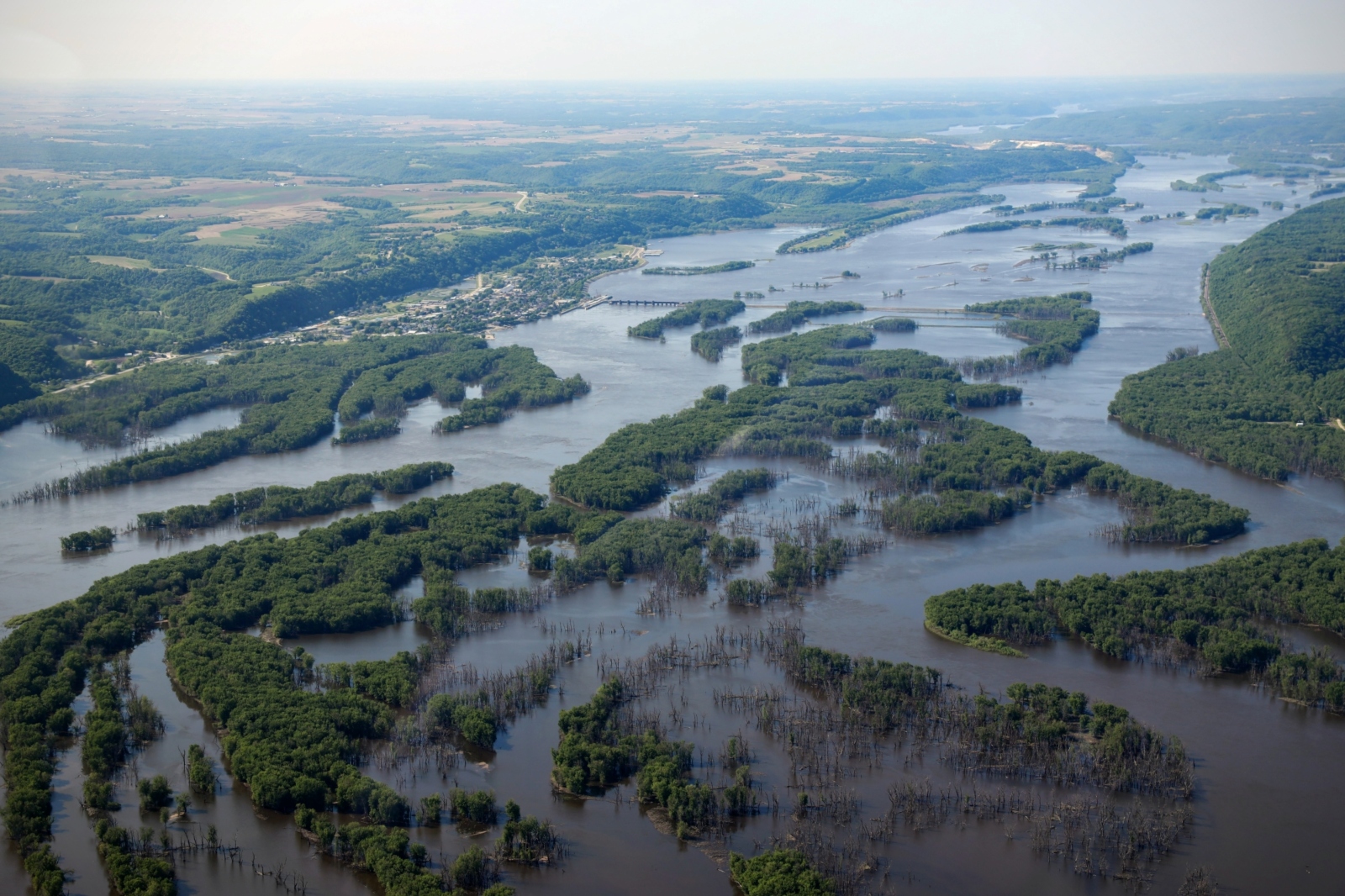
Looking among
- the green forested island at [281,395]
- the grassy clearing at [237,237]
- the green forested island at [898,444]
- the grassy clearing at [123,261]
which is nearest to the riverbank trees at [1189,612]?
the green forested island at [898,444]

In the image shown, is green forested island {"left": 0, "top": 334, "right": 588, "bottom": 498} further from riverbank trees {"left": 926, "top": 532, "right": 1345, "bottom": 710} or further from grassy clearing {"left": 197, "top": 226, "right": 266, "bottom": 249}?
grassy clearing {"left": 197, "top": 226, "right": 266, "bottom": 249}

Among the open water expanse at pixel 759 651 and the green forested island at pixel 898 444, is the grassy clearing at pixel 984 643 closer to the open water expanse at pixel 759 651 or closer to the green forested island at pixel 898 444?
the open water expanse at pixel 759 651

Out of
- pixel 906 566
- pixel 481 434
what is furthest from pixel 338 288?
pixel 906 566

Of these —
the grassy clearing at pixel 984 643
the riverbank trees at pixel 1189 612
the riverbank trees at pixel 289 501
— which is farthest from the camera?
the riverbank trees at pixel 289 501

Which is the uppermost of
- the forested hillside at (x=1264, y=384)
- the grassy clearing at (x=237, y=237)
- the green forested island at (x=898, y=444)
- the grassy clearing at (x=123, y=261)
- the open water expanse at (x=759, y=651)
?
the grassy clearing at (x=237, y=237)

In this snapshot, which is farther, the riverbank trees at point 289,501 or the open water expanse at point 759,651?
the riverbank trees at point 289,501

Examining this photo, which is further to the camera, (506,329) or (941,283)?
(941,283)

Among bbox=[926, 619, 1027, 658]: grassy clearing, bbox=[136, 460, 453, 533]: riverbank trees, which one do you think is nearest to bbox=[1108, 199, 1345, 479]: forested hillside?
bbox=[926, 619, 1027, 658]: grassy clearing

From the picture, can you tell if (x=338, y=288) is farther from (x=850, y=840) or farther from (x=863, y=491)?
(x=850, y=840)
